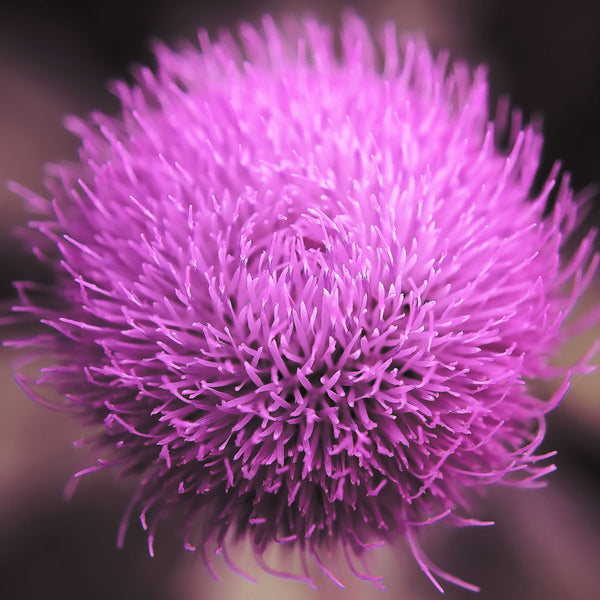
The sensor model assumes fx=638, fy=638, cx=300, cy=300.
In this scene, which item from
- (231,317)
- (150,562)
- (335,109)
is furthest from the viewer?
(150,562)

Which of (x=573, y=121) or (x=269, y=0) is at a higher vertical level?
(x=269, y=0)

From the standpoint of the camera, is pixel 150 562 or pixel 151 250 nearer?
pixel 151 250

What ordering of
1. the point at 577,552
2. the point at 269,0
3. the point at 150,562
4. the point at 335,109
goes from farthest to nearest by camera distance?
the point at 269,0 → the point at 150,562 → the point at 577,552 → the point at 335,109

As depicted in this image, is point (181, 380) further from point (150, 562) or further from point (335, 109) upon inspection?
point (150, 562)

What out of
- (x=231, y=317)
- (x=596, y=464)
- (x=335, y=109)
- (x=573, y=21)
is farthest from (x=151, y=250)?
(x=573, y=21)

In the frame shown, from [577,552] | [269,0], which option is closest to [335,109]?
[269,0]

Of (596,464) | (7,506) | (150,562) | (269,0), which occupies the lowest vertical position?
(596,464)
